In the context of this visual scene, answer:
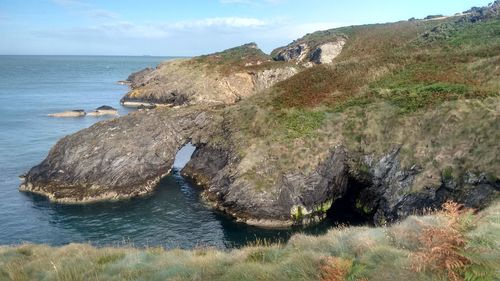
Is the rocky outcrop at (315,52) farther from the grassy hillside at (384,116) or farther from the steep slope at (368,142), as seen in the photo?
the steep slope at (368,142)

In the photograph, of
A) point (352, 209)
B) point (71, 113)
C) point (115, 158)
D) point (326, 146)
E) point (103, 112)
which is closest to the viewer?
point (352, 209)

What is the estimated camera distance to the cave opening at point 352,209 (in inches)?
1572

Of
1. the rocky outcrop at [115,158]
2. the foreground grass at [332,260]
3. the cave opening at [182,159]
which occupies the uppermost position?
the foreground grass at [332,260]

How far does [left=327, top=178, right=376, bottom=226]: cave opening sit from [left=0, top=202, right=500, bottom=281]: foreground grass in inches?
910

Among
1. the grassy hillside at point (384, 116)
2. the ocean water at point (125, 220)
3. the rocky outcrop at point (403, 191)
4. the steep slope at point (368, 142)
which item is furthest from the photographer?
the ocean water at point (125, 220)

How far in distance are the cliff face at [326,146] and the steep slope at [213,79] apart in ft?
142

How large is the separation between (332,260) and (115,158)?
4185 cm

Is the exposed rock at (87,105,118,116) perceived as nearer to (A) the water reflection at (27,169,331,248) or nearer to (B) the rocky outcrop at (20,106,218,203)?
(B) the rocky outcrop at (20,106,218,203)

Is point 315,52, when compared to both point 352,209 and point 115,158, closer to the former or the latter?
point 115,158

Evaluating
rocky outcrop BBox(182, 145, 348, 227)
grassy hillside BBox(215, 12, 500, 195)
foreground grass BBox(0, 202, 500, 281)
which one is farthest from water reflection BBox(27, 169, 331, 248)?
foreground grass BBox(0, 202, 500, 281)

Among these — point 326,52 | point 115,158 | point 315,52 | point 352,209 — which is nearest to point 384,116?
point 352,209

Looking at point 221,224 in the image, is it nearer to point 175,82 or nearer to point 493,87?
point 493,87

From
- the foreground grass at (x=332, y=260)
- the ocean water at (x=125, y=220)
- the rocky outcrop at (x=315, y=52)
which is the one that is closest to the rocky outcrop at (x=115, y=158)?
the ocean water at (x=125, y=220)

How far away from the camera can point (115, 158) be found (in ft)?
165
